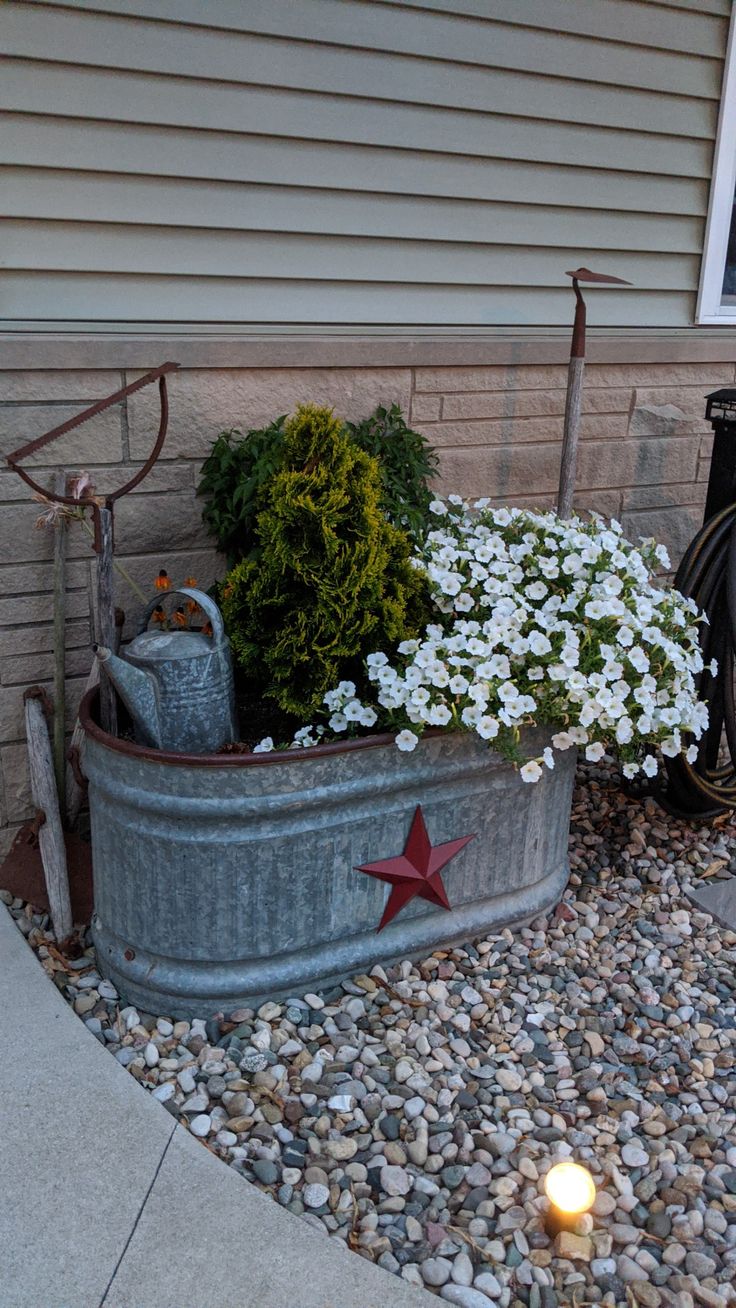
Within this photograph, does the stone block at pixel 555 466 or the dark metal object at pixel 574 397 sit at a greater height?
the dark metal object at pixel 574 397

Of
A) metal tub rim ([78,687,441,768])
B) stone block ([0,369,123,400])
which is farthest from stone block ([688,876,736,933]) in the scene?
stone block ([0,369,123,400])

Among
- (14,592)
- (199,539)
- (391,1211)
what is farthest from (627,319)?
(391,1211)

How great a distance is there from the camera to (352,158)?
2752 millimetres

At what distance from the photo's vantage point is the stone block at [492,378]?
3006 millimetres

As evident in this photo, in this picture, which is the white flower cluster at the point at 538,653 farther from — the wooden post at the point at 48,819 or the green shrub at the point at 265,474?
the wooden post at the point at 48,819

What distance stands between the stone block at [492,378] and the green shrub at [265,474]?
0.17m

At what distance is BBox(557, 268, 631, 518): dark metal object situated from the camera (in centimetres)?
288

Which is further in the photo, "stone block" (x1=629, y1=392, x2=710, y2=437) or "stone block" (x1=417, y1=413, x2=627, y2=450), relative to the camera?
"stone block" (x1=629, y1=392, x2=710, y2=437)

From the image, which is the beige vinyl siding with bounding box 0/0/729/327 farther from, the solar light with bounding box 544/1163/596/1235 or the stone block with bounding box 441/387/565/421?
the solar light with bounding box 544/1163/596/1235

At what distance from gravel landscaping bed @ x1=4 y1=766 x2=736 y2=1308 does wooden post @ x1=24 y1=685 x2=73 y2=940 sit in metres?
0.10

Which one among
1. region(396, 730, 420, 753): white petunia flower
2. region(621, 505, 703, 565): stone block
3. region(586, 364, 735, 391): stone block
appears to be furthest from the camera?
region(621, 505, 703, 565): stone block

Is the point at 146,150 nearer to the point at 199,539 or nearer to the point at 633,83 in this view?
the point at 199,539

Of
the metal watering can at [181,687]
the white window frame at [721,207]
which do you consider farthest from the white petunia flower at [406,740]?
the white window frame at [721,207]

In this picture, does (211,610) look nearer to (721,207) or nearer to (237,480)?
(237,480)
